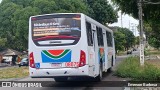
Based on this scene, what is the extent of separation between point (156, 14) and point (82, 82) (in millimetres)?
8206

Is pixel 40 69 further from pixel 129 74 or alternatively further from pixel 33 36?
pixel 129 74

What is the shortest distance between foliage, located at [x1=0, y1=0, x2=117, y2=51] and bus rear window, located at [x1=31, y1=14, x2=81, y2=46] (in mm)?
19534

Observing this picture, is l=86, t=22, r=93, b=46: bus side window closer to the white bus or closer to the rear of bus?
the white bus

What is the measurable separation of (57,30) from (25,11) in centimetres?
3146

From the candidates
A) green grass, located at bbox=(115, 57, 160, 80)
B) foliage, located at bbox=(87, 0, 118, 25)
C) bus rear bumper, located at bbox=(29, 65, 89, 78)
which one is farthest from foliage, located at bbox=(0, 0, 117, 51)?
bus rear bumper, located at bbox=(29, 65, 89, 78)

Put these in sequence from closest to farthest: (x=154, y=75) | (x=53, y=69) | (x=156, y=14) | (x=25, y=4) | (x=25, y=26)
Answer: (x=53, y=69) < (x=154, y=75) < (x=156, y=14) < (x=25, y=26) < (x=25, y=4)

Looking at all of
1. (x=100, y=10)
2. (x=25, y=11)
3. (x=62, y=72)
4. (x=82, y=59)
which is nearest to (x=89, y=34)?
(x=82, y=59)

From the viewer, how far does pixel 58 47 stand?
1307cm

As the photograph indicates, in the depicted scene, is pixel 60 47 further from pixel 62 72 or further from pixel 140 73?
pixel 140 73

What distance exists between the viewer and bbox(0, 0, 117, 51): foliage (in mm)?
42656

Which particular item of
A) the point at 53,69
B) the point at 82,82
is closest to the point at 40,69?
the point at 53,69

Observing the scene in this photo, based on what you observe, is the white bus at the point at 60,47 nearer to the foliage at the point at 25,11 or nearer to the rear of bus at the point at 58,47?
the rear of bus at the point at 58,47

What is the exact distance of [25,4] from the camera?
5266 centimetres

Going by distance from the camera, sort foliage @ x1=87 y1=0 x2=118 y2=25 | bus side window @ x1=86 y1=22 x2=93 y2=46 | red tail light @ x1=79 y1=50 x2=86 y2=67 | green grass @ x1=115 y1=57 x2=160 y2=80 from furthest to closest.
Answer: foliage @ x1=87 y1=0 x2=118 y2=25
green grass @ x1=115 y1=57 x2=160 y2=80
bus side window @ x1=86 y1=22 x2=93 y2=46
red tail light @ x1=79 y1=50 x2=86 y2=67
